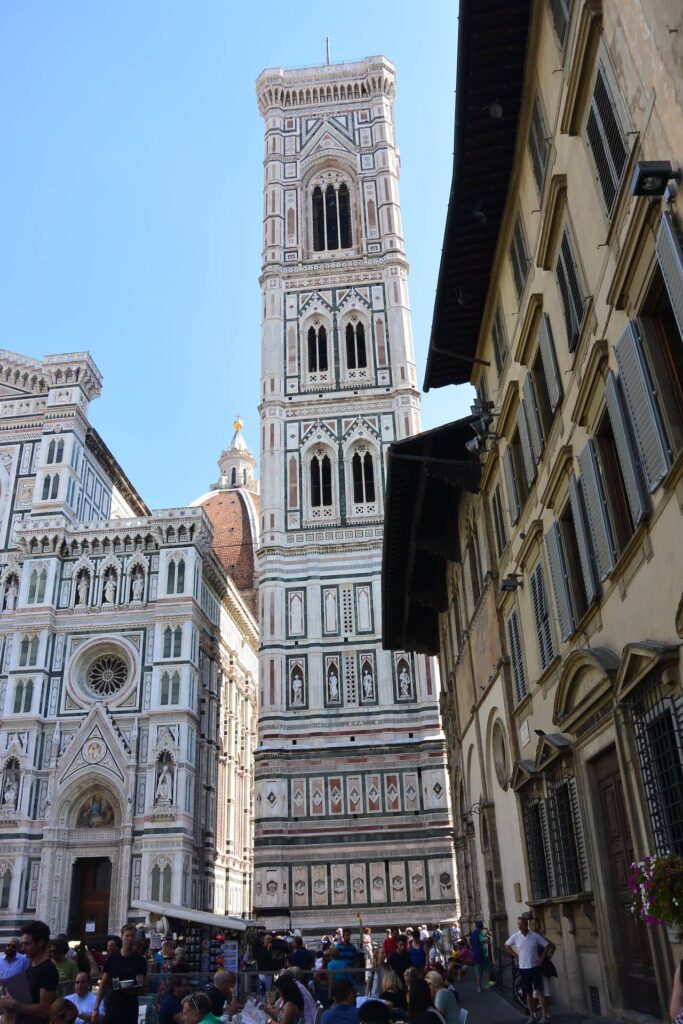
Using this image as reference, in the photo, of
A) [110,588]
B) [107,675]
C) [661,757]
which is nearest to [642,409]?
[661,757]

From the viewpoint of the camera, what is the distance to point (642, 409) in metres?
7.27

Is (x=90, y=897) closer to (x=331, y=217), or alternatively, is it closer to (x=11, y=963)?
(x=11, y=963)

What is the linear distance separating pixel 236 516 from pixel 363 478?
126ft

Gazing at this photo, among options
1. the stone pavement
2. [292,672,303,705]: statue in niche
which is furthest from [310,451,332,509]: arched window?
the stone pavement

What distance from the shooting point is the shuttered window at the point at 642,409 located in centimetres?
695

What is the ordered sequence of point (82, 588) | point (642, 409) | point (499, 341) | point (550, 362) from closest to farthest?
point (642, 409) → point (550, 362) → point (499, 341) → point (82, 588)

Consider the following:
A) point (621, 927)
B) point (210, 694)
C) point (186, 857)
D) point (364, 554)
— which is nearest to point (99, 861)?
point (186, 857)

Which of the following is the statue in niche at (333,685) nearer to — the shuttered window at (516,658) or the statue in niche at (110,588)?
the statue in niche at (110,588)

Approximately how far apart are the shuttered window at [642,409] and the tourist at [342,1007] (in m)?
4.39

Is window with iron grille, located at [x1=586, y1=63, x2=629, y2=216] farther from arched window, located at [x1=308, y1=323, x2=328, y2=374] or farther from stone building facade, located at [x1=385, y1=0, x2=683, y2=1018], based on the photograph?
arched window, located at [x1=308, y1=323, x2=328, y2=374]

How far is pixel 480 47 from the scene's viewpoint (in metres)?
10.3

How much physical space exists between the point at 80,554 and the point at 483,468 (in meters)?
28.6

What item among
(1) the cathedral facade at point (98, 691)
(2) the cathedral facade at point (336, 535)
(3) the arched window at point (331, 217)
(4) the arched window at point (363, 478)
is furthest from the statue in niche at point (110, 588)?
(3) the arched window at point (331, 217)

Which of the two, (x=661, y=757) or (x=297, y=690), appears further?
(x=297, y=690)
